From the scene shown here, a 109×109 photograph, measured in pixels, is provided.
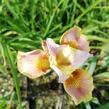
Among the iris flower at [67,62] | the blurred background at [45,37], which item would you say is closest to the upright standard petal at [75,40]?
the iris flower at [67,62]

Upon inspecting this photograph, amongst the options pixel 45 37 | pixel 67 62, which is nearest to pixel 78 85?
pixel 67 62

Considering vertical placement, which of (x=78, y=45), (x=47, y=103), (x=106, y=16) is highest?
(x=78, y=45)

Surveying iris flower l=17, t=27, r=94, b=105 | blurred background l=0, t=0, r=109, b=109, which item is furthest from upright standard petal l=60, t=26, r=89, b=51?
blurred background l=0, t=0, r=109, b=109

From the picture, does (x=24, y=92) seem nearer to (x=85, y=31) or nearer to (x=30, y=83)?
(x=30, y=83)

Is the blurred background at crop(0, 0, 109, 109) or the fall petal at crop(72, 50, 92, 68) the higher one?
the fall petal at crop(72, 50, 92, 68)

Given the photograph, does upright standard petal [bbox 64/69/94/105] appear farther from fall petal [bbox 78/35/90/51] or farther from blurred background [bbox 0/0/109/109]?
blurred background [bbox 0/0/109/109]

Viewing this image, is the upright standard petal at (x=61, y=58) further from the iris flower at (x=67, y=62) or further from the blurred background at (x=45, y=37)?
the blurred background at (x=45, y=37)

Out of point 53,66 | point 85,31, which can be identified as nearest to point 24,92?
point 85,31
